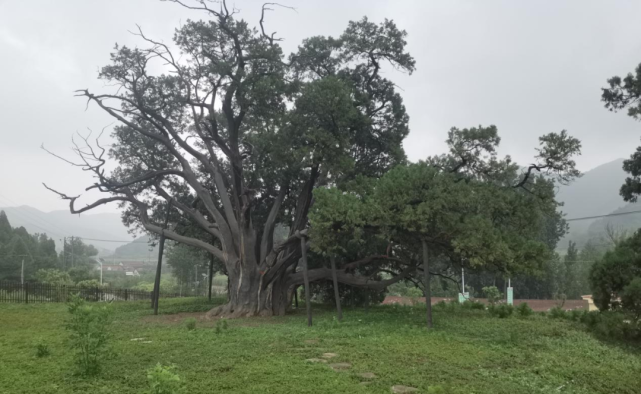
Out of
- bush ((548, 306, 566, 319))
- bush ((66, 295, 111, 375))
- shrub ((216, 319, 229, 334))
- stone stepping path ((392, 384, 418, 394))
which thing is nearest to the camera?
stone stepping path ((392, 384, 418, 394))

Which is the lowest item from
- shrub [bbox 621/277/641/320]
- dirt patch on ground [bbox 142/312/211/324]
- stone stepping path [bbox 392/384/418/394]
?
stone stepping path [bbox 392/384/418/394]

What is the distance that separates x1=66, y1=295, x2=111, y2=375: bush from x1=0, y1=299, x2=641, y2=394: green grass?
209 mm

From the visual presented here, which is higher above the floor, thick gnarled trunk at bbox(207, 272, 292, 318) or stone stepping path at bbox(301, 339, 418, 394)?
thick gnarled trunk at bbox(207, 272, 292, 318)

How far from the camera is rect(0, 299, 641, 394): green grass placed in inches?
252

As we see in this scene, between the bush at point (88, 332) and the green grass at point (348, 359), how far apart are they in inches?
8.2

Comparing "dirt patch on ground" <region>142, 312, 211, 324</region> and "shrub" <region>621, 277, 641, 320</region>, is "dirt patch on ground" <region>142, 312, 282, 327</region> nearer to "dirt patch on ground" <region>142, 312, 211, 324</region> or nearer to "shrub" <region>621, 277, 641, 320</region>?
"dirt patch on ground" <region>142, 312, 211, 324</region>

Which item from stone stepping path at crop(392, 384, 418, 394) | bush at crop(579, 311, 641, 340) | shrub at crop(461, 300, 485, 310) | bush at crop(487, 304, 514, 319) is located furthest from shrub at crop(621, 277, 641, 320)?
stone stepping path at crop(392, 384, 418, 394)

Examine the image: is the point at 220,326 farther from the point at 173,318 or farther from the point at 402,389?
the point at 402,389

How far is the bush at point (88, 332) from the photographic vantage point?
6543 mm

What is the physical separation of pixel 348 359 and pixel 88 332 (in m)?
3.92

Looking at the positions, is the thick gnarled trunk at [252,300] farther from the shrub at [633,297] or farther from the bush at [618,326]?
the shrub at [633,297]

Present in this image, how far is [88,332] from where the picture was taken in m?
6.55

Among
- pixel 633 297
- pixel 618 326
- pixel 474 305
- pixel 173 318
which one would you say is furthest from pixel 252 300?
pixel 633 297

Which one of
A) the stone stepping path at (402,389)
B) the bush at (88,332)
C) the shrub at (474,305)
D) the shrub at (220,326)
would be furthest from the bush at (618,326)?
the bush at (88,332)
